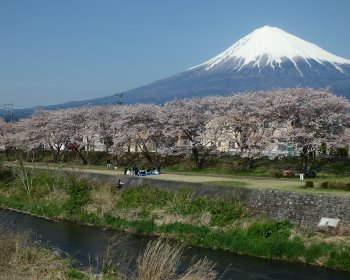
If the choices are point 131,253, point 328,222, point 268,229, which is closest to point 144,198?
point 131,253

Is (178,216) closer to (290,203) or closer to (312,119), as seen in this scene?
(290,203)

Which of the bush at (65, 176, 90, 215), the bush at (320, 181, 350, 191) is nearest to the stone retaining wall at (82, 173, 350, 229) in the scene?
the bush at (320, 181, 350, 191)

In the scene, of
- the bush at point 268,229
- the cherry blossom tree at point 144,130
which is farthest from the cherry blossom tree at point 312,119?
the bush at point 268,229

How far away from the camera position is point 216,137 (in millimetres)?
43406

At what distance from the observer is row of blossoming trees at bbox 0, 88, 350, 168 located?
36.5 m

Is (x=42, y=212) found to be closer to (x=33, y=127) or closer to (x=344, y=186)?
(x=344, y=186)

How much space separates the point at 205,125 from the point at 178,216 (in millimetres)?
19183

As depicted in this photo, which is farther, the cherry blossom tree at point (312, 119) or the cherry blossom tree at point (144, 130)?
the cherry blossom tree at point (144, 130)

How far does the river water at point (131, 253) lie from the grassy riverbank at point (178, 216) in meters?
0.64

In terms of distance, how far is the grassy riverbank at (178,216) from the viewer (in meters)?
20.3

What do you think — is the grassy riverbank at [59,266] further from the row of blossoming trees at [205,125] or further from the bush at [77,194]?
the row of blossoming trees at [205,125]

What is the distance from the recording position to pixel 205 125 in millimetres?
44281

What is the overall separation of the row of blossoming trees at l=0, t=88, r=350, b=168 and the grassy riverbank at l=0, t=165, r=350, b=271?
38.8 feet

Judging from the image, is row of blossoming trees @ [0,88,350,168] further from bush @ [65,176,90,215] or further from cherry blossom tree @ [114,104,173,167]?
bush @ [65,176,90,215]
